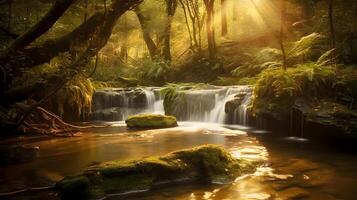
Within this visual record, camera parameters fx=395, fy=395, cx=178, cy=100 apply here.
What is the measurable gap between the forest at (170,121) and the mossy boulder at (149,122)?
41 mm

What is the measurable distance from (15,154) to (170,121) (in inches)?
267

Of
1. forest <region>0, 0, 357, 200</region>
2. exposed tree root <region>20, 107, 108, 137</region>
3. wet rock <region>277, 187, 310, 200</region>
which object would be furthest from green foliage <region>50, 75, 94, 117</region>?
wet rock <region>277, 187, 310, 200</region>

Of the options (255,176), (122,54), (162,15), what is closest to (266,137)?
(255,176)

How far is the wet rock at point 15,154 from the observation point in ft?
28.4

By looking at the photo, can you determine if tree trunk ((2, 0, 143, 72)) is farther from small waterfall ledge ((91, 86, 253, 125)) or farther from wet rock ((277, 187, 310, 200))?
small waterfall ledge ((91, 86, 253, 125))

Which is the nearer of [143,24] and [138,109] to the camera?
[138,109]

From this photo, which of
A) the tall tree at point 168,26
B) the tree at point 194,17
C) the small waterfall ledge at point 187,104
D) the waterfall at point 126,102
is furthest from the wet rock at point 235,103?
the tall tree at point 168,26

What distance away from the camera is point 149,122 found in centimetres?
1438

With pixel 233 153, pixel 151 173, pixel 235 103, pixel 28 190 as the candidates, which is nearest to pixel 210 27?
pixel 235 103

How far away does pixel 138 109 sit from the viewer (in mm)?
18562

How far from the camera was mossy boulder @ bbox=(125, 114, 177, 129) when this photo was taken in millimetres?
14289

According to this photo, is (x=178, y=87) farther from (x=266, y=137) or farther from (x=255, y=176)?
(x=255, y=176)

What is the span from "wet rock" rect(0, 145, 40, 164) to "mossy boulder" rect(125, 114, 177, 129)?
548 cm

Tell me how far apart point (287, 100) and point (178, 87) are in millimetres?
7440
